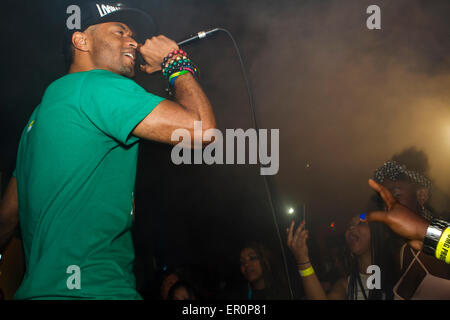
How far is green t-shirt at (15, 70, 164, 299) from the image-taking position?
3.28 feet

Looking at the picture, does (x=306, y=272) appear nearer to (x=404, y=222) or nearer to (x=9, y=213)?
(x=404, y=222)

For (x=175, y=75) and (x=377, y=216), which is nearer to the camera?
(x=175, y=75)

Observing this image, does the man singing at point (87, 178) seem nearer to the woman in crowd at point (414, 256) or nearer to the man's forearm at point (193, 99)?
the man's forearm at point (193, 99)

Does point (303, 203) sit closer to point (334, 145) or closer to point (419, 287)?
point (334, 145)

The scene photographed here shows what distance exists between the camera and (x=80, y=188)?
106 cm

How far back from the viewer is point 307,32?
10.2 ft

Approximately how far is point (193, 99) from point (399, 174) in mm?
2568

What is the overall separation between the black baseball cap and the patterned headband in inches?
101

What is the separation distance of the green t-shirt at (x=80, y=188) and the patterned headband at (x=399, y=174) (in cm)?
273

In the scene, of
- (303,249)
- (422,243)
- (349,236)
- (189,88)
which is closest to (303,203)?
(349,236)

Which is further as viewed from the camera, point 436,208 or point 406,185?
point 436,208

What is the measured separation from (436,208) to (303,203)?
5.77ft

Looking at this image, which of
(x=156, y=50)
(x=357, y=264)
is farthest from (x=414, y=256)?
(x=156, y=50)

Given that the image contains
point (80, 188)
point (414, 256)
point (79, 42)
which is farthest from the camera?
point (414, 256)
